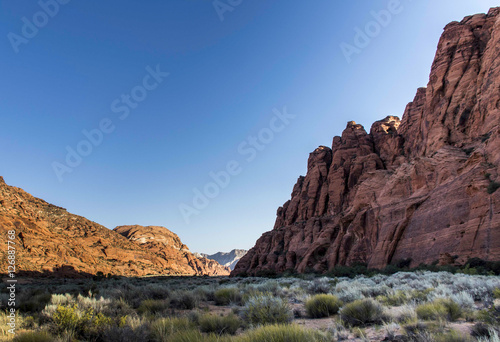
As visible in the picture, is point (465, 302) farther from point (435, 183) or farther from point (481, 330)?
point (435, 183)

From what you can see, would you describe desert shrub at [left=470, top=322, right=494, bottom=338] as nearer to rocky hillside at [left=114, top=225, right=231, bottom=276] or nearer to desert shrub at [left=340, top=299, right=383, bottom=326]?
desert shrub at [left=340, top=299, right=383, bottom=326]

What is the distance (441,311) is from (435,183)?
30.0 metres

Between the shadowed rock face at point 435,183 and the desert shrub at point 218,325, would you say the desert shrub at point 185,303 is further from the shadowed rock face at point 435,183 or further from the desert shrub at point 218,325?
the shadowed rock face at point 435,183

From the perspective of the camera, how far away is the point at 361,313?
5.92m

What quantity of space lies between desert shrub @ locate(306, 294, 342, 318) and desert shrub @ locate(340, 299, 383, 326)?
3.38 ft

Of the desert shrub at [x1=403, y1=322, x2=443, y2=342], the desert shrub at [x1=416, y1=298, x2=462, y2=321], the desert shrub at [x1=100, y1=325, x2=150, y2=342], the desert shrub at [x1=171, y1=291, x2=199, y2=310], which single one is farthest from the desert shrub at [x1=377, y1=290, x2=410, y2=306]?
the desert shrub at [x1=100, y1=325, x2=150, y2=342]

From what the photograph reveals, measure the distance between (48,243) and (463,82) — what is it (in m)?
73.9

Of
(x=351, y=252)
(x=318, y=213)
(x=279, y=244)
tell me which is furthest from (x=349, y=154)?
(x=351, y=252)

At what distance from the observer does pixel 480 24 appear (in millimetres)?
41188

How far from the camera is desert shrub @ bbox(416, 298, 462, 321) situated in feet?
17.7

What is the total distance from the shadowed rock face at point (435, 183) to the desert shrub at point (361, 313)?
2037 cm

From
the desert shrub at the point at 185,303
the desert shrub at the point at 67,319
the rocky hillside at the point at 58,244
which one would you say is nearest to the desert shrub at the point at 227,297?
the desert shrub at the point at 185,303

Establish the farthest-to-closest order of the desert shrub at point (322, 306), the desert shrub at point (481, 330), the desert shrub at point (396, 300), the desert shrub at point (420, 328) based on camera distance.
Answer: the desert shrub at point (396, 300) → the desert shrub at point (322, 306) → the desert shrub at point (420, 328) → the desert shrub at point (481, 330)

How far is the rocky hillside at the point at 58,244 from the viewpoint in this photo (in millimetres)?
41406
